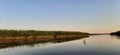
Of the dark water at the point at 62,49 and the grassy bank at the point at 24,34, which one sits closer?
the dark water at the point at 62,49

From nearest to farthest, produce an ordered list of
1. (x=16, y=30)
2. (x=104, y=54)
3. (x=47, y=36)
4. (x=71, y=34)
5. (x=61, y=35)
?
(x=104, y=54)
(x=16, y=30)
(x=47, y=36)
(x=61, y=35)
(x=71, y=34)

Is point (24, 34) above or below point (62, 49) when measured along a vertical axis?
above

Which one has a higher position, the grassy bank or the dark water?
the grassy bank

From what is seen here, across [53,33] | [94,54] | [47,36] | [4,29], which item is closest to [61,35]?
[53,33]

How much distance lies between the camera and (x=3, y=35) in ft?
157

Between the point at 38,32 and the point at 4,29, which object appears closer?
the point at 4,29

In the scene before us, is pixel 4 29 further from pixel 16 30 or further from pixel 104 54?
pixel 104 54

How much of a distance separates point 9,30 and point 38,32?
11.7 meters

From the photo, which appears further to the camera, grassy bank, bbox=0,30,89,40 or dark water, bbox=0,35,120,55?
grassy bank, bbox=0,30,89,40

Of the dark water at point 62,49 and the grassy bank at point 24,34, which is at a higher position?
the grassy bank at point 24,34

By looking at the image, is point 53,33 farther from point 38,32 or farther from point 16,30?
point 16,30

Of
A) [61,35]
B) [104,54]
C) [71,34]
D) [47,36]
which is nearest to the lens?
[104,54]

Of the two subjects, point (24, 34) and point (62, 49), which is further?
point (24, 34)

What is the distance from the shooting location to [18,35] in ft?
172
